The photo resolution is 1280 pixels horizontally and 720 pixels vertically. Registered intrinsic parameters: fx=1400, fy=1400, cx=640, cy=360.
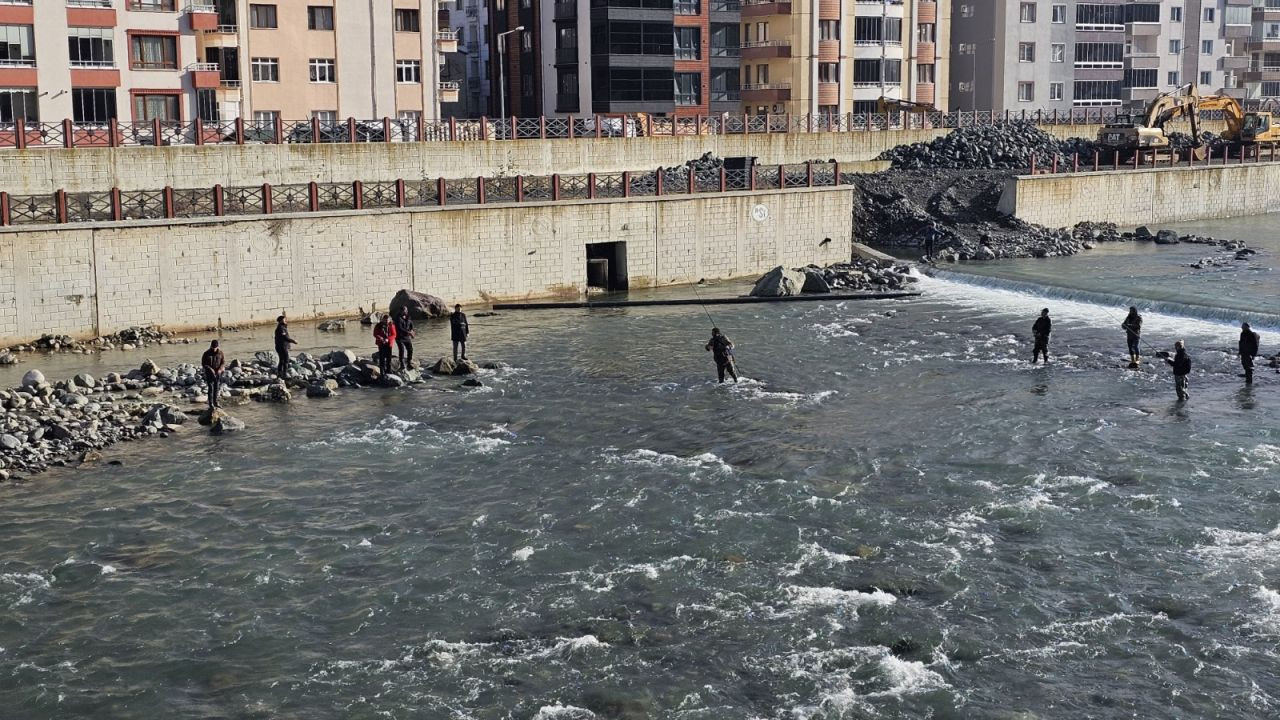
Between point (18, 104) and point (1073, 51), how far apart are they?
76928 mm

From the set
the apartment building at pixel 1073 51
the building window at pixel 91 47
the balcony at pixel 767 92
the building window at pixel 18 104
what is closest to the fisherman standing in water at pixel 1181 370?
the building window at pixel 18 104

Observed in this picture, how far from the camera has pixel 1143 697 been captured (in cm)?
1852

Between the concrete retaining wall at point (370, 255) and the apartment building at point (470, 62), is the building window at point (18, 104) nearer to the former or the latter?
the concrete retaining wall at point (370, 255)

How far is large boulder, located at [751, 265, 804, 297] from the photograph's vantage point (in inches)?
1921

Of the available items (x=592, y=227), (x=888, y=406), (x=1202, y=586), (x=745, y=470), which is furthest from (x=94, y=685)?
(x=592, y=227)

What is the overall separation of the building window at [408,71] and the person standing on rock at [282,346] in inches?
1466

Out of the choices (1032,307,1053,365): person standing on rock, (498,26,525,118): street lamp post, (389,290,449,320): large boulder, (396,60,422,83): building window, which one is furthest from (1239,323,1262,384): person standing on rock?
(396,60,422,83): building window

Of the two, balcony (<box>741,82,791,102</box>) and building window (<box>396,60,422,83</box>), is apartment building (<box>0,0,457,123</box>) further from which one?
balcony (<box>741,82,791,102</box>)

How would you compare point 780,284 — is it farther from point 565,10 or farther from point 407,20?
point 565,10

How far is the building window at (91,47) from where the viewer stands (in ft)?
190

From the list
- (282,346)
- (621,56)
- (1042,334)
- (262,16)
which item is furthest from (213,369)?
(621,56)

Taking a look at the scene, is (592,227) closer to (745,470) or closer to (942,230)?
(942,230)

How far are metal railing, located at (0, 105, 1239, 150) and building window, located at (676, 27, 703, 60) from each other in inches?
162

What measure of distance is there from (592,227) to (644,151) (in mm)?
16704
